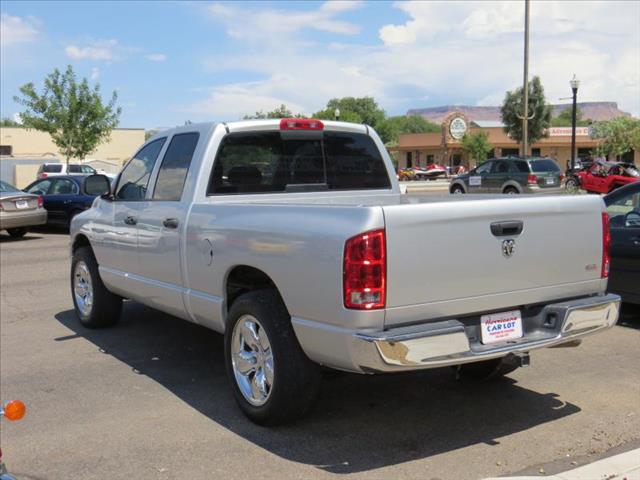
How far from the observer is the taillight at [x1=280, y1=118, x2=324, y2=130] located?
19.7ft

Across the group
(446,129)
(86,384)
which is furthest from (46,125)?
(446,129)

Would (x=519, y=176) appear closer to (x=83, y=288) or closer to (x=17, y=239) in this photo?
(x=17, y=239)

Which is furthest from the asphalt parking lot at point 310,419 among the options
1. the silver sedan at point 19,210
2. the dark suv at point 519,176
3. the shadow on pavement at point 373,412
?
the dark suv at point 519,176

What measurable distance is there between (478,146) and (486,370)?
6168 centimetres

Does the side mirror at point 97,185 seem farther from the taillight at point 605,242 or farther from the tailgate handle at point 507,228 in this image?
the taillight at point 605,242

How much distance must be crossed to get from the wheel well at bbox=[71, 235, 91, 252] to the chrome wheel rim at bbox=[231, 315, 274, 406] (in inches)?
135

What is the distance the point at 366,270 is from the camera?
12.9 ft

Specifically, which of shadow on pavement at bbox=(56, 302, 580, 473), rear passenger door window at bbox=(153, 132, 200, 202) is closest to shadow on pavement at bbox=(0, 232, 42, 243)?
shadow on pavement at bbox=(56, 302, 580, 473)

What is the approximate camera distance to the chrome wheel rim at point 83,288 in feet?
25.1

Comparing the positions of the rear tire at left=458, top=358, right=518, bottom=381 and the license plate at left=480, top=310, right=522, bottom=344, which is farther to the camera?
the rear tire at left=458, top=358, right=518, bottom=381

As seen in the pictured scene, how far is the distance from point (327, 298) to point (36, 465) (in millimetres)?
2031

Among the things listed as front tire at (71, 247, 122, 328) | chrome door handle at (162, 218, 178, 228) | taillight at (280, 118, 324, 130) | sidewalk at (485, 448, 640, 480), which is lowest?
sidewalk at (485, 448, 640, 480)

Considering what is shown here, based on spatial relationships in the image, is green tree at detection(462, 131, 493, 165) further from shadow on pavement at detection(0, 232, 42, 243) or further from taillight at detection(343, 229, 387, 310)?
taillight at detection(343, 229, 387, 310)

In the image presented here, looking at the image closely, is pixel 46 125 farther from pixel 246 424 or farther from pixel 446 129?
pixel 446 129
